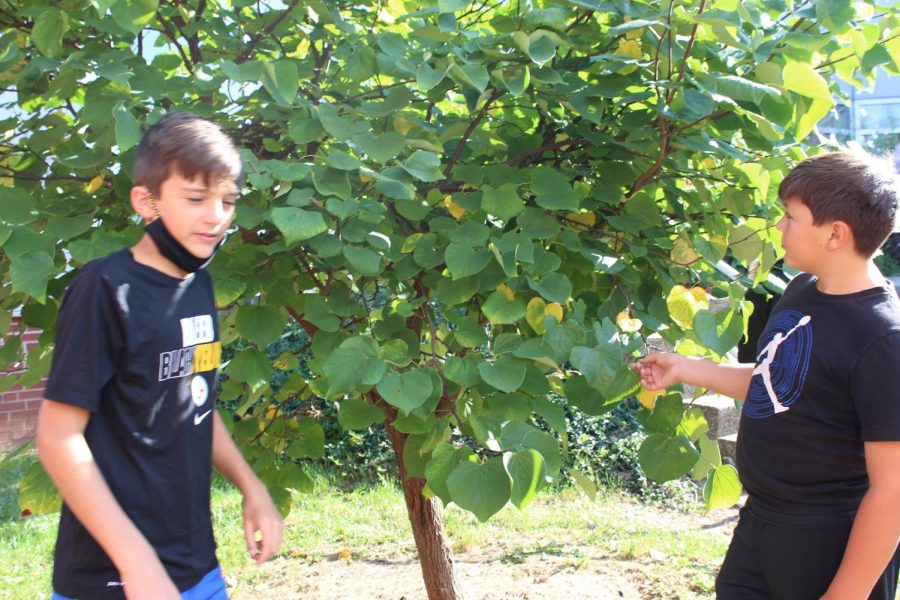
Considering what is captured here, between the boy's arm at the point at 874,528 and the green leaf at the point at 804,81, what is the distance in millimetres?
613

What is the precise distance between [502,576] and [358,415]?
2019 mm

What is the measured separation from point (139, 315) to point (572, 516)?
3.51 metres

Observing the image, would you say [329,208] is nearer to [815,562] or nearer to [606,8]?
[606,8]

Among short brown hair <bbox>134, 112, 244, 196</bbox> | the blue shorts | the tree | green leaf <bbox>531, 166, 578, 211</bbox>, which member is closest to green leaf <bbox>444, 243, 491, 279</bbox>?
the tree

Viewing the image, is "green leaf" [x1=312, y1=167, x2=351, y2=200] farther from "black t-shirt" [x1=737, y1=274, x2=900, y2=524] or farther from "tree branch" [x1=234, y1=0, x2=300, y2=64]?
"black t-shirt" [x1=737, y1=274, x2=900, y2=524]

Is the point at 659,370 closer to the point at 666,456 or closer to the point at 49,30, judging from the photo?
the point at 666,456

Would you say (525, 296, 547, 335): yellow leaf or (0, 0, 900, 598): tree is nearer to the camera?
(0, 0, 900, 598): tree

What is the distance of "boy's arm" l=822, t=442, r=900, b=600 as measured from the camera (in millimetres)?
1457

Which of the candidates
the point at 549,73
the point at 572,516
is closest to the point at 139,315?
the point at 549,73

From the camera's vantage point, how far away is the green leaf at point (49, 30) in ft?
5.53

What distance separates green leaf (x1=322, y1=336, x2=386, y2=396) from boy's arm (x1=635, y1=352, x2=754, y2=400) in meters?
0.55

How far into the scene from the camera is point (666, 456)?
177cm

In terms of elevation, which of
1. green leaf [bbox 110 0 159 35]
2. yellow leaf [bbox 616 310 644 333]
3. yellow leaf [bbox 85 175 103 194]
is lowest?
yellow leaf [bbox 616 310 644 333]

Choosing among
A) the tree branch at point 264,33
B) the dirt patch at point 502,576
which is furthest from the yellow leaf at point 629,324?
the dirt patch at point 502,576
